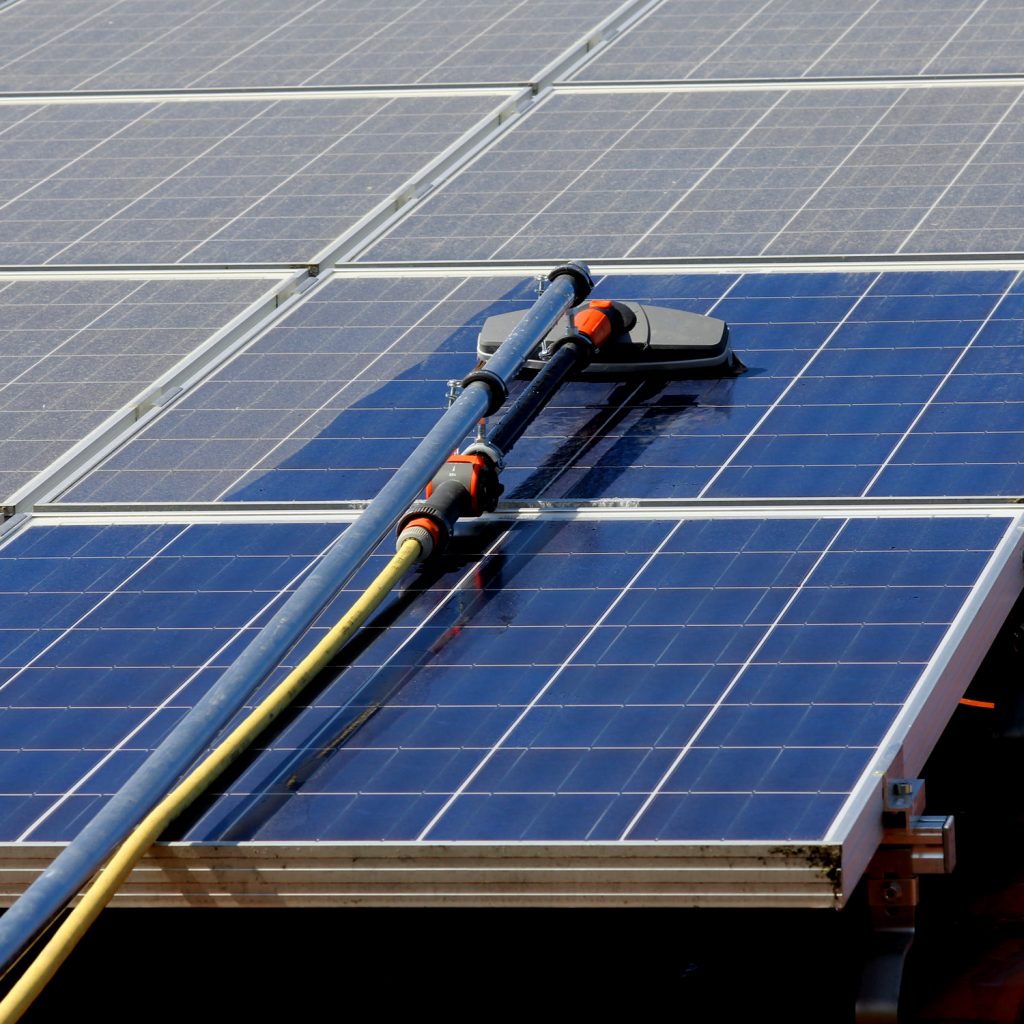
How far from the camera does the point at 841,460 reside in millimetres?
10977

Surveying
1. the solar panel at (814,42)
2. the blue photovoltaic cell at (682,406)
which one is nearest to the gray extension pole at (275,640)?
the blue photovoltaic cell at (682,406)

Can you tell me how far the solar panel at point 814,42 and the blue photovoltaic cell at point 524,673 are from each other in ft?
27.1

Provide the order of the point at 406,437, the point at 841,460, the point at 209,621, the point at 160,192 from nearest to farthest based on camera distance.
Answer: the point at 209,621, the point at 841,460, the point at 406,437, the point at 160,192

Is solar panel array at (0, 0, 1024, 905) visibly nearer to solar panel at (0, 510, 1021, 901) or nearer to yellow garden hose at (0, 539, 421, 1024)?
solar panel at (0, 510, 1021, 901)

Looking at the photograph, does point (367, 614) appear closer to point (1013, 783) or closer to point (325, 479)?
point (325, 479)

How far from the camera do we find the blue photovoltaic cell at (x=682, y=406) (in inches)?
432

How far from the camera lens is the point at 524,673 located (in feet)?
30.3

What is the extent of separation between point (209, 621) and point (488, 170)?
687 centimetres

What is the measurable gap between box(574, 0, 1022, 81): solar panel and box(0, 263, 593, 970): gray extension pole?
6.48 m

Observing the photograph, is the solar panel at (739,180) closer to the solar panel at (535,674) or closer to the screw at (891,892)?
the solar panel at (535,674)

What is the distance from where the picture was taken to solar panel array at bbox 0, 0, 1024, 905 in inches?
329

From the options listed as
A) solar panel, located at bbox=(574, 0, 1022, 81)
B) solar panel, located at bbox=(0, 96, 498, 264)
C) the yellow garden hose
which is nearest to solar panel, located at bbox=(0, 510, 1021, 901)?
the yellow garden hose

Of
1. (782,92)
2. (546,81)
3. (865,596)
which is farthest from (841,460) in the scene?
(546,81)

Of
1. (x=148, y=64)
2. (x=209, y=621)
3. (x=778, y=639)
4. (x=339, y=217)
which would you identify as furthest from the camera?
(x=148, y=64)
